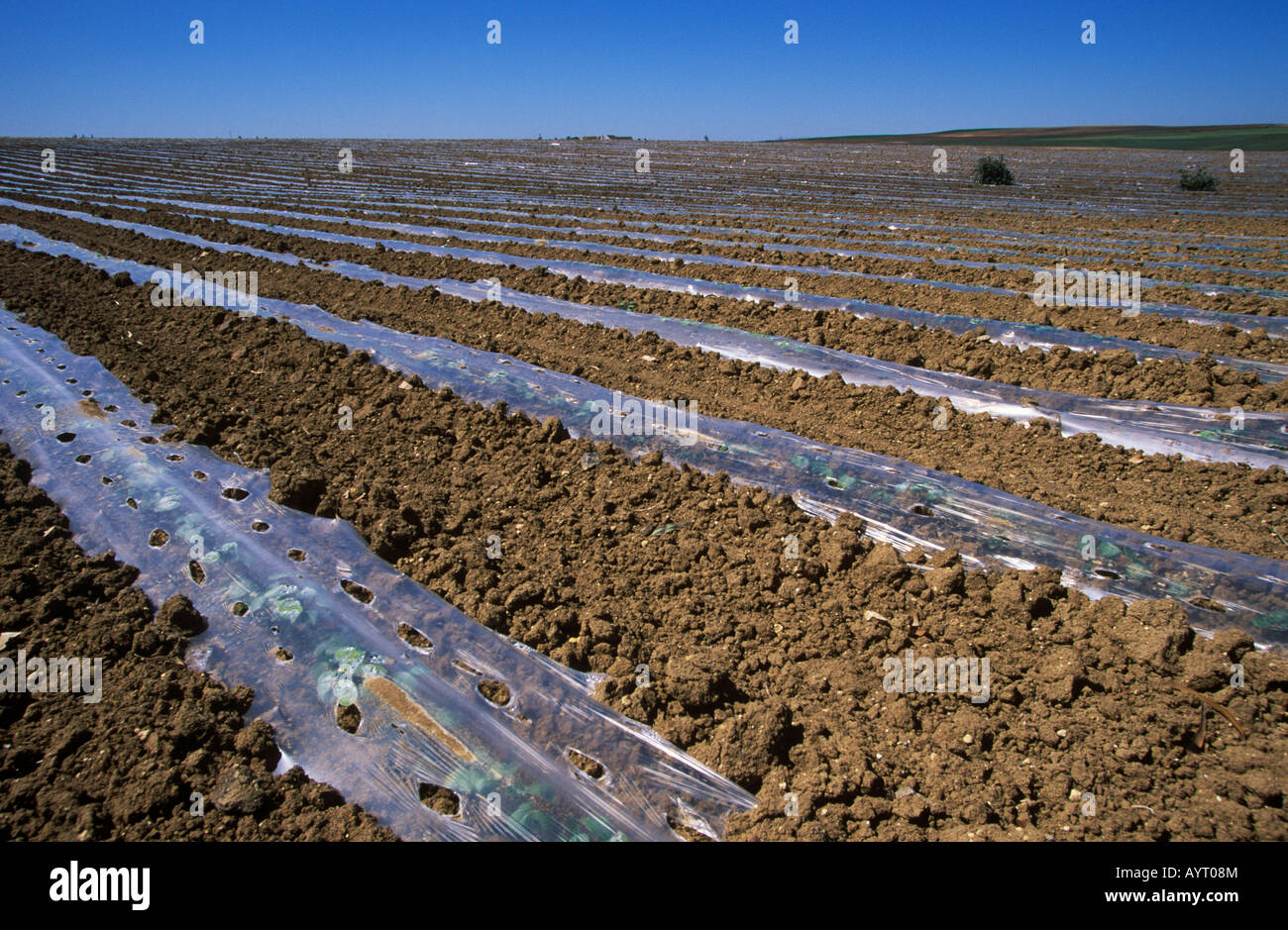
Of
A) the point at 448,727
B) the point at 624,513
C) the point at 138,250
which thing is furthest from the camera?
the point at 138,250

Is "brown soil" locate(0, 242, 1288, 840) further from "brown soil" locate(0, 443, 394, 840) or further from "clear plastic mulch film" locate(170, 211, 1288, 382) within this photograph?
"clear plastic mulch film" locate(170, 211, 1288, 382)

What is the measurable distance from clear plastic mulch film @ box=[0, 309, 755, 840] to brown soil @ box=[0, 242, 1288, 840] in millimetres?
145

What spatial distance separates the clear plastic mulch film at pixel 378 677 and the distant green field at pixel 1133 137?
48.2 metres

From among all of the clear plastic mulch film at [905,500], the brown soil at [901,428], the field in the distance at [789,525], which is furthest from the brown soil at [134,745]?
the brown soil at [901,428]

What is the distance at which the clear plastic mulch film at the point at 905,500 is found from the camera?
2.71m

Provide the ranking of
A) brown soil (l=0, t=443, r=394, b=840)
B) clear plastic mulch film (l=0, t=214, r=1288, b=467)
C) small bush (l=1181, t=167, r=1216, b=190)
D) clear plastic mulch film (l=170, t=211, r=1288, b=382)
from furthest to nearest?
small bush (l=1181, t=167, r=1216, b=190) → clear plastic mulch film (l=170, t=211, r=1288, b=382) → clear plastic mulch film (l=0, t=214, r=1288, b=467) → brown soil (l=0, t=443, r=394, b=840)

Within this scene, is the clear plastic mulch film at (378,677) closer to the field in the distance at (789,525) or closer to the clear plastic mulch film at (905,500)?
the field in the distance at (789,525)

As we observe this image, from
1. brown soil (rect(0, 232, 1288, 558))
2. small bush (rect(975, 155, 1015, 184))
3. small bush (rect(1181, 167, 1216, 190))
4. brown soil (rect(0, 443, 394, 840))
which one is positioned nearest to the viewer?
brown soil (rect(0, 443, 394, 840))

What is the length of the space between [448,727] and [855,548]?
1925 millimetres

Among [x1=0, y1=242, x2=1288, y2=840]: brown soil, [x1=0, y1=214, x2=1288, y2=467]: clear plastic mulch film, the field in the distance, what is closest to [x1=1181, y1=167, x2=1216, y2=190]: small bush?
the field in the distance

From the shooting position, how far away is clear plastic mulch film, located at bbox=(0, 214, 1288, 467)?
399 centimetres
